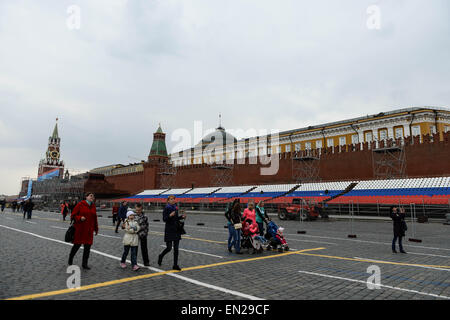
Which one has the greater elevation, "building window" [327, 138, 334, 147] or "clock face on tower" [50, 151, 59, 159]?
"clock face on tower" [50, 151, 59, 159]

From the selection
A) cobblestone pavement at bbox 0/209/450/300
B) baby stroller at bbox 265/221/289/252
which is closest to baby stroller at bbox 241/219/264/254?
cobblestone pavement at bbox 0/209/450/300

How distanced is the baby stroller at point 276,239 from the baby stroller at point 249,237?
573 mm

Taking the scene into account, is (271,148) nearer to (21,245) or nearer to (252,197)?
(252,197)

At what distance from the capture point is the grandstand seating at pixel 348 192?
23.3 metres

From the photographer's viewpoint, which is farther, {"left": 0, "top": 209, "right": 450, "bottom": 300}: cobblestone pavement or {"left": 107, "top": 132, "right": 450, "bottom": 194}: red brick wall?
{"left": 107, "top": 132, "right": 450, "bottom": 194}: red brick wall

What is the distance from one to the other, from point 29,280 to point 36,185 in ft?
277

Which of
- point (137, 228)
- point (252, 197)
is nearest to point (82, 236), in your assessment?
point (137, 228)

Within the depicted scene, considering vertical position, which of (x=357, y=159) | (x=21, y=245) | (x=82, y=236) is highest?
(x=357, y=159)

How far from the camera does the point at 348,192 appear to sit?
2953 cm

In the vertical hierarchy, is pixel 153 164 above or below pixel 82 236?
above

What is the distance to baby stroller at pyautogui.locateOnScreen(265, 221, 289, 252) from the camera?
9566mm

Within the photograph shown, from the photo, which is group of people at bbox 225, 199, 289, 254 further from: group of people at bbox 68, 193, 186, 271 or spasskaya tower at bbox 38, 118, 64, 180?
spasskaya tower at bbox 38, 118, 64, 180
